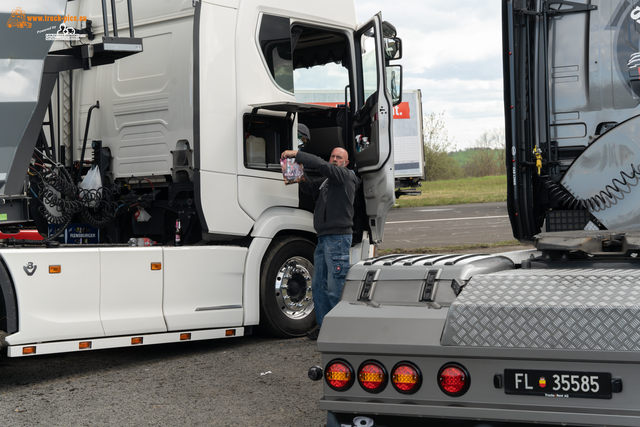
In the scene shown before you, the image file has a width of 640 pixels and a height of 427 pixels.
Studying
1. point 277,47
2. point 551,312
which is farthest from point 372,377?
point 277,47

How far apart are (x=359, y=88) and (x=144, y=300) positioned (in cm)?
345

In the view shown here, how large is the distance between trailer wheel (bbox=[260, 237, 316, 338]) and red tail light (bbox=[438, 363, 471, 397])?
14.8 ft

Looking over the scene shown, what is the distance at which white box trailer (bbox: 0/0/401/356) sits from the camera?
19.1 feet

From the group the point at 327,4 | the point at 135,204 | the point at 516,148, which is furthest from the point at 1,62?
the point at 516,148

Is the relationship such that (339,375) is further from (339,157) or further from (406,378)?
(339,157)

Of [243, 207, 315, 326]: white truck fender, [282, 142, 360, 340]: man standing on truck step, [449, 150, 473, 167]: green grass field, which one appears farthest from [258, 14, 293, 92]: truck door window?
[449, 150, 473, 167]: green grass field

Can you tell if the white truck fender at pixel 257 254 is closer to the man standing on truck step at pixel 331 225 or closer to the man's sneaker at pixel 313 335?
the man standing on truck step at pixel 331 225

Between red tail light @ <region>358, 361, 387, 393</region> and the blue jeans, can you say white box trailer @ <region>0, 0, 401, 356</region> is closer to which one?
the blue jeans

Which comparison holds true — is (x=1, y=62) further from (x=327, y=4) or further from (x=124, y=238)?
(x=327, y=4)

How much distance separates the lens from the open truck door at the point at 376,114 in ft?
24.9

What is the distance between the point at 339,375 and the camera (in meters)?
2.89

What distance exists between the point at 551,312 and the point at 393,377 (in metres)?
0.66

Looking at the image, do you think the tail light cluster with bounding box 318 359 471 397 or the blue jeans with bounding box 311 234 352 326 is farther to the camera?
the blue jeans with bounding box 311 234 352 326

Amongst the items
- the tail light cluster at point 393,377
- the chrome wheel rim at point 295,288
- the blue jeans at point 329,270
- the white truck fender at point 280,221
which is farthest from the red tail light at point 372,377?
the chrome wheel rim at point 295,288
